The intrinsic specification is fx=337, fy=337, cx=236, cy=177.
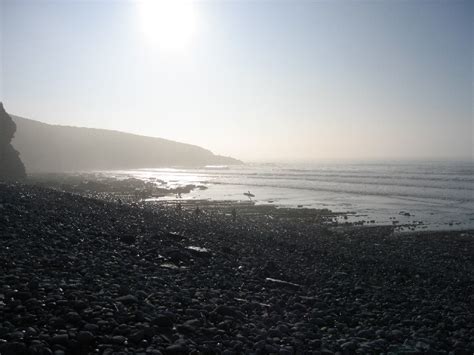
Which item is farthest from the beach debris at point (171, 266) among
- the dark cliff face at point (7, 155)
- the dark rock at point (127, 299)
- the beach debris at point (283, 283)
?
the dark cliff face at point (7, 155)

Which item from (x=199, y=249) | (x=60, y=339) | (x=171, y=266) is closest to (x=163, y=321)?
(x=60, y=339)

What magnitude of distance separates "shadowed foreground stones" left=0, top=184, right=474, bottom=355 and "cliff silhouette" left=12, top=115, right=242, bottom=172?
105 m

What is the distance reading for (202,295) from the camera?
350 inches

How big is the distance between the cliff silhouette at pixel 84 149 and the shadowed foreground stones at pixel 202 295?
344 ft

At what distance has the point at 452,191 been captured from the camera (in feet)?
167

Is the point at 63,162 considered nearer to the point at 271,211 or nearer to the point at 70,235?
the point at 271,211

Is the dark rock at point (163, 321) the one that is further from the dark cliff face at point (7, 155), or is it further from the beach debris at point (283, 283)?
the dark cliff face at point (7, 155)

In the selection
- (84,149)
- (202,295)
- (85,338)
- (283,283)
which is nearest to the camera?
(85,338)

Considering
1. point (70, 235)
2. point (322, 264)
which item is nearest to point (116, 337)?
point (70, 235)

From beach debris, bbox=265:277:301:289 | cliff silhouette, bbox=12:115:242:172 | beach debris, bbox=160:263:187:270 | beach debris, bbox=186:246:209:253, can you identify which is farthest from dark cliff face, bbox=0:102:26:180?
cliff silhouette, bbox=12:115:242:172

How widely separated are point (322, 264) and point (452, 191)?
4661 cm

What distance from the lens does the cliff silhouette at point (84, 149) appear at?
12250 centimetres

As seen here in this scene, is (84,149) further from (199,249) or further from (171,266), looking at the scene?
(171,266)

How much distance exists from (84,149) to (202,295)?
159580mm
